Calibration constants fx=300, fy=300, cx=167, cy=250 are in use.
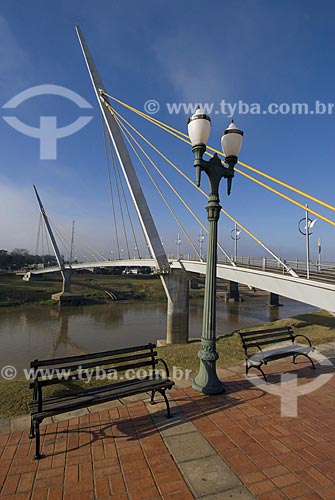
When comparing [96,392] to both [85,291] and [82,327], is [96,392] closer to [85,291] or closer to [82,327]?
[82,327]

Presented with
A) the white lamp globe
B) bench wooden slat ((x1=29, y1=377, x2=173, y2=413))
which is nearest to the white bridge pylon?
the white lamp globe

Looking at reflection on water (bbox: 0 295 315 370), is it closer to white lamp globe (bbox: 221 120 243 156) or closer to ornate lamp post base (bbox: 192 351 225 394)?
ornate lamp post base (bbox: 192 351 225 394)

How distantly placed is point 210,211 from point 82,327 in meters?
23.0

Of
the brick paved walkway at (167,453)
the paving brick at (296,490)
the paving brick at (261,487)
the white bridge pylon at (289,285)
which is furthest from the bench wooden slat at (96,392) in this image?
the white bridge pylon at (289,285)

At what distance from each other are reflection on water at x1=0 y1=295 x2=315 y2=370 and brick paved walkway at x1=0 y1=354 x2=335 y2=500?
11.0m

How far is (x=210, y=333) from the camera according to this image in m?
4.61

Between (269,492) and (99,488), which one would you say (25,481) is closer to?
(99,488)

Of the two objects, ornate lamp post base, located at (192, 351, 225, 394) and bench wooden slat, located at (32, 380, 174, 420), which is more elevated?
bench wooden slat, located at (32, 380, 174, 420)

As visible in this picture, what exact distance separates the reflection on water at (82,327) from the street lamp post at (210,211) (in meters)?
11.0

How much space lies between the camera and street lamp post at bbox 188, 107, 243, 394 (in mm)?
4531

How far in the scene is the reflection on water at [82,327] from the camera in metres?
17.5

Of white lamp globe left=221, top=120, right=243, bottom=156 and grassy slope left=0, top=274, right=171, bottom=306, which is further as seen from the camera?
grassy slope left=0, top=274, right=171, bottom=306

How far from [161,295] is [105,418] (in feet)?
141

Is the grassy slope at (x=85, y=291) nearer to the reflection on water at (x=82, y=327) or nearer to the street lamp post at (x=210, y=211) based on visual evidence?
the reflection on water at (x=82, y=327)
